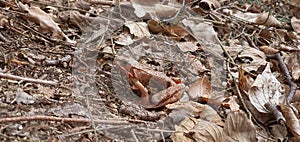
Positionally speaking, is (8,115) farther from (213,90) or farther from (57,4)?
(57,4)

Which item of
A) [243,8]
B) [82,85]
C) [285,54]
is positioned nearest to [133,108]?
[82,85]

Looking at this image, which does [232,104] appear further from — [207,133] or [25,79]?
[25,79]

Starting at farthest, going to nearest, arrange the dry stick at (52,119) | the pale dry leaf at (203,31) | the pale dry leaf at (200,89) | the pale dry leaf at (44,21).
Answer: the pale dry leaf at (203,31)
the pale dry leaf at (44,21)
the pale dry leaf at (200,89)
the dry stick at (52,119)

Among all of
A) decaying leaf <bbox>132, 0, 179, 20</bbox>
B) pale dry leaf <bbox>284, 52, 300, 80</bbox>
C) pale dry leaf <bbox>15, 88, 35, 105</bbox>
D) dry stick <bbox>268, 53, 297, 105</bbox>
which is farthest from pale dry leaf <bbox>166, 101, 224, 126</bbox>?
decaying leaf <bbox>132, 0, 179, 20</bbox>

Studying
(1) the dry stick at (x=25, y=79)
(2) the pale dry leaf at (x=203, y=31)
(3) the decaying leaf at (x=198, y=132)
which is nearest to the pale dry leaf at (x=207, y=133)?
(3) the decaying leaf at (x=198, y=132)

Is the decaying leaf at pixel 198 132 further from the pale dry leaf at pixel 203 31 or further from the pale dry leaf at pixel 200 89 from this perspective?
the pale dry leaf at pixel 203 31

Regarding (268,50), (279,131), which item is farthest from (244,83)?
(268,50)
